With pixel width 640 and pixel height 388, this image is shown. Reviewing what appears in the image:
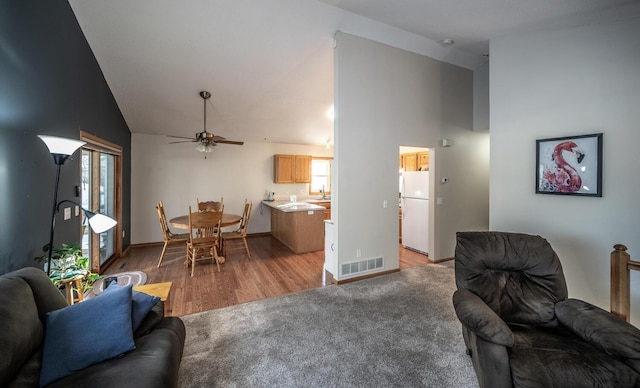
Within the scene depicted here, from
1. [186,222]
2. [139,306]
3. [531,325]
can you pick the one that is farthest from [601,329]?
[186,222]

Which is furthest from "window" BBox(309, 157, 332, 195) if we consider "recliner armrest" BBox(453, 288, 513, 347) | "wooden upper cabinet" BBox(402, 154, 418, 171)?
"recliner armrest" BBox(453, 288, 513, 347)

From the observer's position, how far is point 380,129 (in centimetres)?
364

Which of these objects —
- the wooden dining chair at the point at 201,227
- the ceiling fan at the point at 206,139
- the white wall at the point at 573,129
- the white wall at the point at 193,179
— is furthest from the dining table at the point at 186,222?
the white wall at the point at 573,129

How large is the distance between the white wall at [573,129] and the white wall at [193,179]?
4.73m

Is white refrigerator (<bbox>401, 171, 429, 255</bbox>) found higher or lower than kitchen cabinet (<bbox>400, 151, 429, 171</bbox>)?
lower

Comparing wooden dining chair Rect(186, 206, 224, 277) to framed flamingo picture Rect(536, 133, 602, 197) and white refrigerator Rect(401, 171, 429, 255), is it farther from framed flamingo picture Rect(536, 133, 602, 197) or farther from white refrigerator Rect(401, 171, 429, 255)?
framed flamingo picture Rect(536, 133, 602, 197)

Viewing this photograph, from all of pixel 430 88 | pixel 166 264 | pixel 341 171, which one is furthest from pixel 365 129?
pixel 166 264

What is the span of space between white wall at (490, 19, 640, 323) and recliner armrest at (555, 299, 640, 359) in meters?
1.30

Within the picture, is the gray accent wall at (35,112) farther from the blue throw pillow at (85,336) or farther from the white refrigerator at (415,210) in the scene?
the white refrigerator at (415,210)

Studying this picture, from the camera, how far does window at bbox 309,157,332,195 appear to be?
715 cm

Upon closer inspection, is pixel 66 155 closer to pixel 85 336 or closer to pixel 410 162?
pixel 85 336

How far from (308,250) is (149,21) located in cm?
411

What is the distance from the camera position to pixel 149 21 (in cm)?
289

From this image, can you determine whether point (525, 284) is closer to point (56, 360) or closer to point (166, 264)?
point (56, 360)
